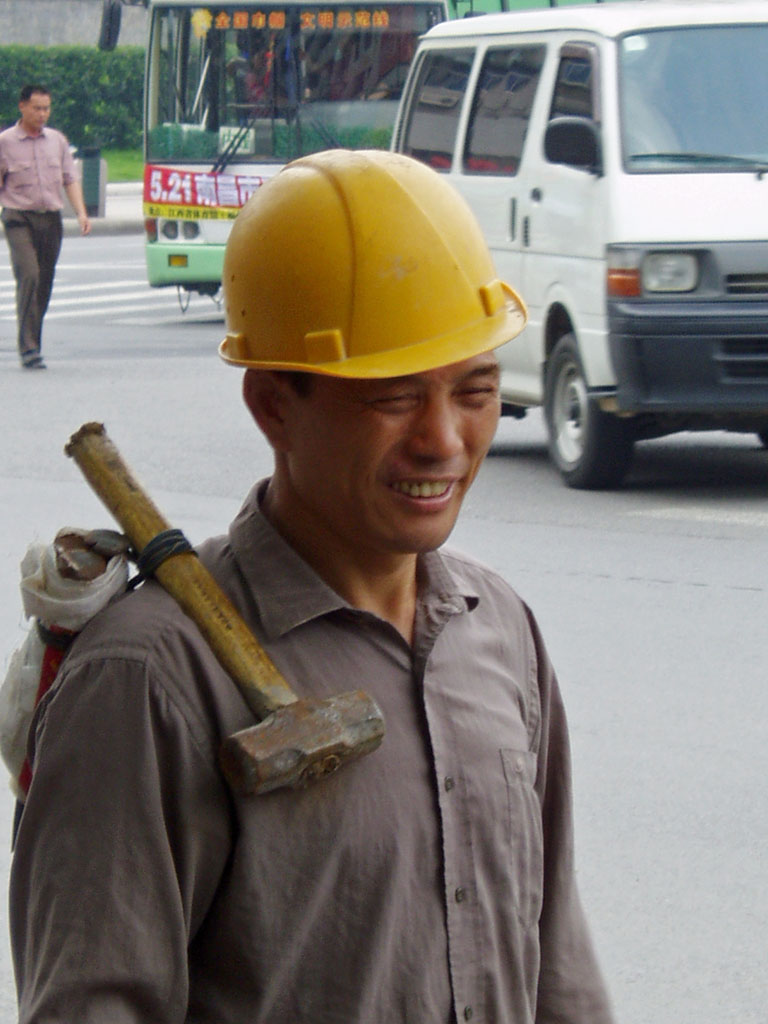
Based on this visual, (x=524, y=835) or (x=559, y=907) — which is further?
(x=559, y=907)

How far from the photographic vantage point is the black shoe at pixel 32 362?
47.8ft

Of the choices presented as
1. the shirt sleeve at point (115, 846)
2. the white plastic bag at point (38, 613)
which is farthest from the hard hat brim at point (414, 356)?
the shirt sleeve at point (115, 846)

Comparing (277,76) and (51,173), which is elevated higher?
(277,76)

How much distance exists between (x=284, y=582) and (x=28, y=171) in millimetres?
13540

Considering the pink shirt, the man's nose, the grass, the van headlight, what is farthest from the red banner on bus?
the grass

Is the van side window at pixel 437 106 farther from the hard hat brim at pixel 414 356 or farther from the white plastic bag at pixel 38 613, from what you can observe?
the white plastic bag at pixel 38 613

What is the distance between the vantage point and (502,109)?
1045 centimetres

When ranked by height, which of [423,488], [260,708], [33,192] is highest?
[423,488]

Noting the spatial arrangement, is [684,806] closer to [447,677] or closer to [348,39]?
[447,677]

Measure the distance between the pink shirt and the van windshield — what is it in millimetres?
6619

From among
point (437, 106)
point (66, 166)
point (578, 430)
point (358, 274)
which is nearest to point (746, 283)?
point (578, 430)

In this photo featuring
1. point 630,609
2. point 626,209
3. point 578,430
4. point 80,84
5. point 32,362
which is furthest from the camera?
point 80,84

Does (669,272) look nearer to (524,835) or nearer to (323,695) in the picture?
(524,835)

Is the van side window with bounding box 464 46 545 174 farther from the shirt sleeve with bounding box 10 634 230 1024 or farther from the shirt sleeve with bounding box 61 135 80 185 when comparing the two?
the shirt sleeve with bounding box 10 634 230 1024
